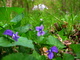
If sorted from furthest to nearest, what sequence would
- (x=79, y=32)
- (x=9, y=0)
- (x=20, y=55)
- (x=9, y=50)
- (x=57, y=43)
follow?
(x=9, y=0), (x=79, y=32), (x=57, y=43), (x=9, y=50), (x=20, y=55)

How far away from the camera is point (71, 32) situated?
1894 mm

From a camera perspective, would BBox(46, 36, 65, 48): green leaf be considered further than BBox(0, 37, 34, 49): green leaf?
Yes

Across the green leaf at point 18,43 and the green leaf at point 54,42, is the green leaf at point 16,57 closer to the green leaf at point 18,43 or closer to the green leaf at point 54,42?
the green leaf at point 18,43

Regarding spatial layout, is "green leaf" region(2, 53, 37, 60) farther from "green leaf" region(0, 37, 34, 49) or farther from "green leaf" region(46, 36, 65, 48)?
"green leaf" region(46, 36, 65, 48)

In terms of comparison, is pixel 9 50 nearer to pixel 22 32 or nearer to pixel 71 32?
pixel 22 32

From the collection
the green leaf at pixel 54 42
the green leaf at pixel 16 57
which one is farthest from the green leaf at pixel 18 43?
the green leaf at pixel 54 42

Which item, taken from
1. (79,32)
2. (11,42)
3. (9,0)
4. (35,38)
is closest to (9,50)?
(11,42)

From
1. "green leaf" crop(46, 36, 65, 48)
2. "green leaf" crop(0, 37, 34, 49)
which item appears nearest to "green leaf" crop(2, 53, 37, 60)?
"green leaf" crop(0, 37, 34, 49)

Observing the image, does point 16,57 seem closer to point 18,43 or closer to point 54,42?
point 18,43

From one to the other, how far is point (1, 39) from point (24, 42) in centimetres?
9

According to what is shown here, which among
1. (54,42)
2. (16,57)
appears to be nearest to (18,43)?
(16,57)

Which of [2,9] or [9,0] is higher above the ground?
[9,0]

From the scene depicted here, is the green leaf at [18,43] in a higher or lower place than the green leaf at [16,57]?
higher

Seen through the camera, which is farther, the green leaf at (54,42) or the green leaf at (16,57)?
the green leaf at (54,42)
